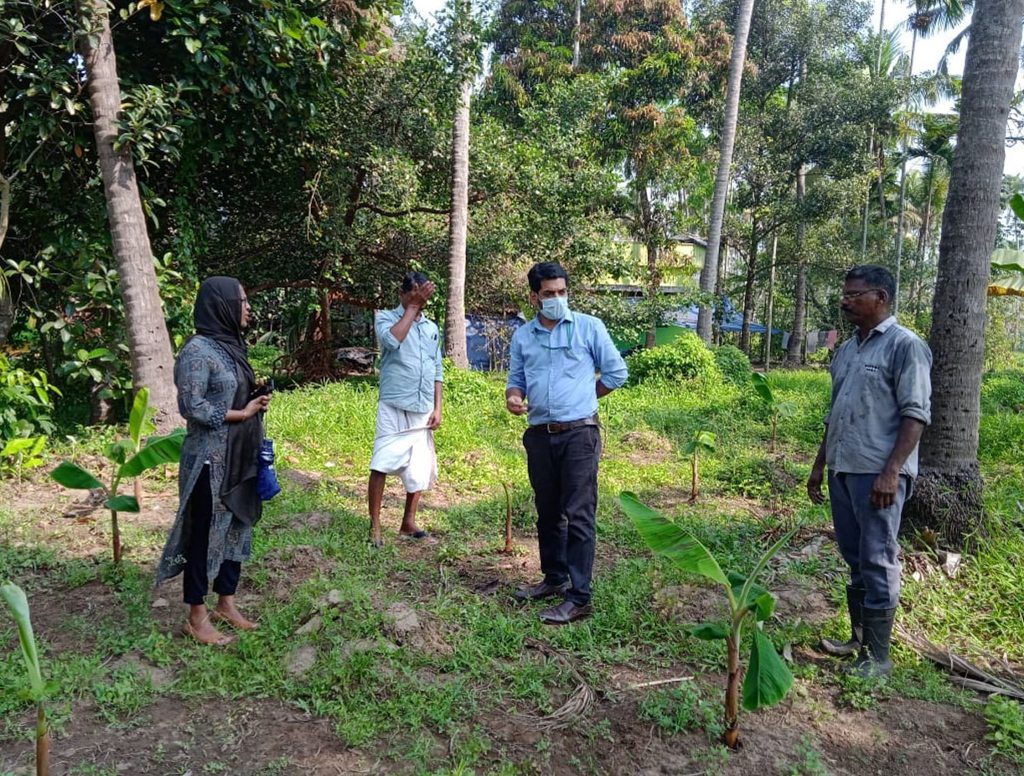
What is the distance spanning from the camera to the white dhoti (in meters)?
4.73

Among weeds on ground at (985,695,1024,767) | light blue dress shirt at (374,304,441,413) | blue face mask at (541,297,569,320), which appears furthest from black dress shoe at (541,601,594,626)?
weeds on ground at (985,695,1024,767)

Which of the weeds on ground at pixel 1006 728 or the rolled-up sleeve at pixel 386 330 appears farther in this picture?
the rolled-up sleeve at pixel 386 330

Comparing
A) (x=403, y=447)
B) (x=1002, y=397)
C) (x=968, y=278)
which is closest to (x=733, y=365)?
(x=1002, y=397)

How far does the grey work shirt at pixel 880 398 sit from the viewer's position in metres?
3.07

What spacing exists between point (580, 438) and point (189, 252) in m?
5.48

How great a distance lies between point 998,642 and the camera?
357 centimetres

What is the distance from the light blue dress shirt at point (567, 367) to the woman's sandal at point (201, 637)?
72.4 inches

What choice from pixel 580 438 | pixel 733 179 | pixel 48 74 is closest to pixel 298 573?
pixel 580 438

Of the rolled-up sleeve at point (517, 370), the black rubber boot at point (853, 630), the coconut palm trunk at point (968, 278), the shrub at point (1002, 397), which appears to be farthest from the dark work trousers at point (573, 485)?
the shrub at point (1002, 397)

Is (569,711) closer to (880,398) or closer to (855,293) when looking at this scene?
(880,398)

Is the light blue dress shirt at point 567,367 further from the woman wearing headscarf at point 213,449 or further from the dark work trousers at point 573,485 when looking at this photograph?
the woman wearing headscarf at point 213,449

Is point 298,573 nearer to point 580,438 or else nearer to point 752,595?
point 580,438

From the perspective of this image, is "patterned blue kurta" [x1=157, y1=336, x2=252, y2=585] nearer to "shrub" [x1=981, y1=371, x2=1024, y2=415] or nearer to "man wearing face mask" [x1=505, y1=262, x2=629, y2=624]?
"man wearing face mask" [x1=505, y1=262, x2=629, y2=624]

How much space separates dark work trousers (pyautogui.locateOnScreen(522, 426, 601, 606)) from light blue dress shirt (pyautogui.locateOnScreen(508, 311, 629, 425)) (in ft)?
0.36
